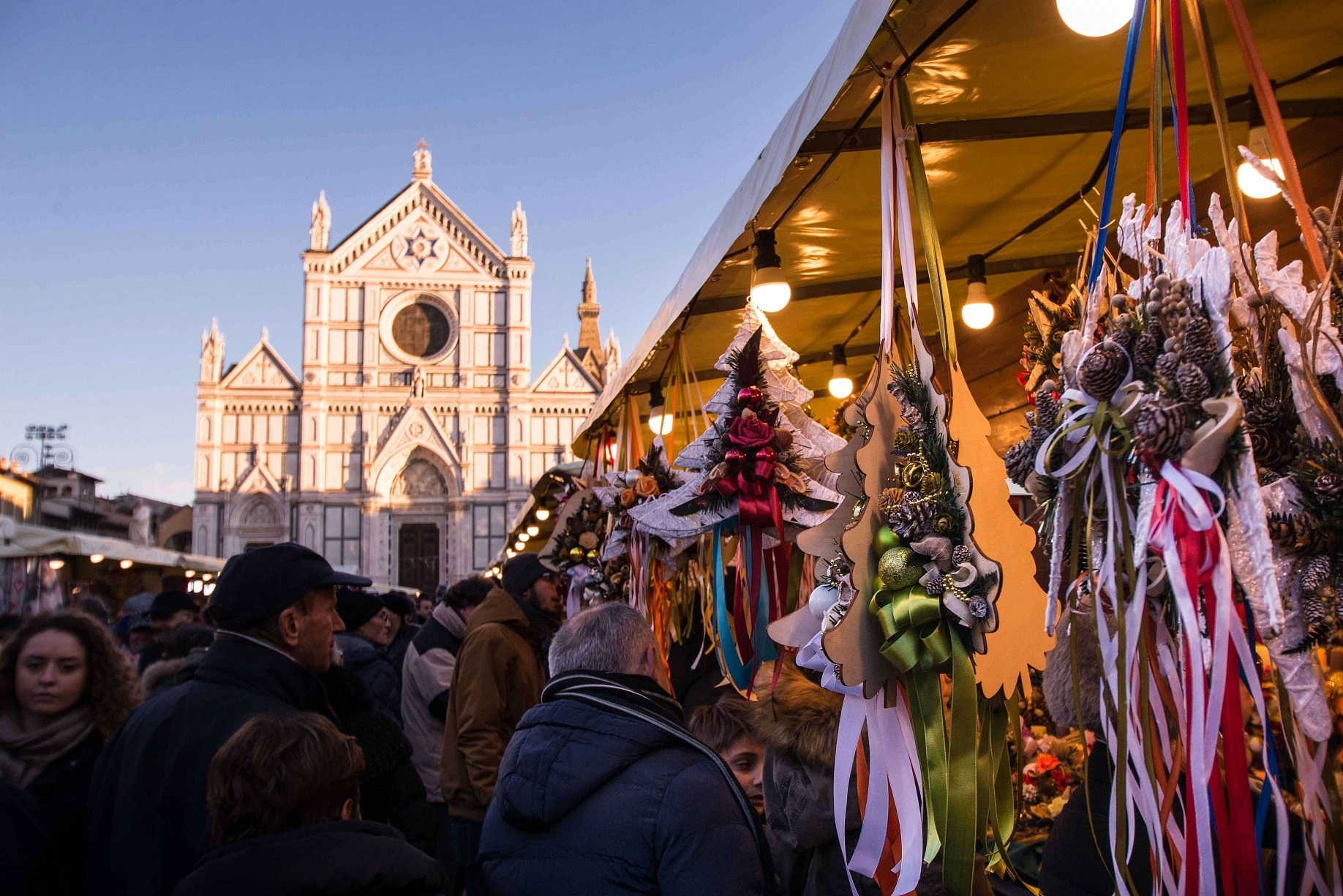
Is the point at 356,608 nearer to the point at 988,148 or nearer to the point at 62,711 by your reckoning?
the point at 62,711

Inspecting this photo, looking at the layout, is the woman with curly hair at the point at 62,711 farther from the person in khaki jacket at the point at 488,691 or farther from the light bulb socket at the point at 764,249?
the light bulb socket at the point at 764,249

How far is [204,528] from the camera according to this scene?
105ft

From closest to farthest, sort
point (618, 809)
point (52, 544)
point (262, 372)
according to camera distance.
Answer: point (618, 809) < point (52, 544) < point (262, 372)

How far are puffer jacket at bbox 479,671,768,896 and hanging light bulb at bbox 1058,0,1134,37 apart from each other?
5.49 ft

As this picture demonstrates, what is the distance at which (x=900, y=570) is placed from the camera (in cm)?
172

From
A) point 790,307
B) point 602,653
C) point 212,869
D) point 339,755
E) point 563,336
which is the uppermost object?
point 563,336

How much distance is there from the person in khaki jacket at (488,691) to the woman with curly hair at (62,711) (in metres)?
1.43

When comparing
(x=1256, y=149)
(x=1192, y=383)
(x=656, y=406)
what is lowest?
(x=1192, y=383)

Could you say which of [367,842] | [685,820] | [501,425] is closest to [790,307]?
[685,820]

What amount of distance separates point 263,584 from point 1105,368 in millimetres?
2181

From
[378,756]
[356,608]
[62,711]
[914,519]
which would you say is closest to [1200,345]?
[914,519]

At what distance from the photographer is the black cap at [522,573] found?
15.1 ft

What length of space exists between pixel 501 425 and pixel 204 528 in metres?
9.96

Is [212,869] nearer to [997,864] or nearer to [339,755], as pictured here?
[339,755]
